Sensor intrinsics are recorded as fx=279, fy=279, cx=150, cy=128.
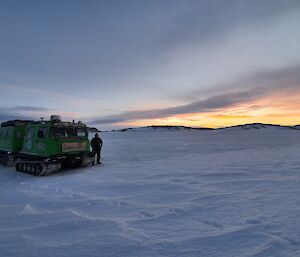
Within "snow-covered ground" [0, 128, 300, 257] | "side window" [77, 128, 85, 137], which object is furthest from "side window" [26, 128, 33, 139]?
"snow-covered ground" [0, 128, 300, 257]

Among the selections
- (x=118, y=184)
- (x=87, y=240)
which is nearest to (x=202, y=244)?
(x=87, y=240)

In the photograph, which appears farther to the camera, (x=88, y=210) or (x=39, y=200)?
(x=39, y=200)

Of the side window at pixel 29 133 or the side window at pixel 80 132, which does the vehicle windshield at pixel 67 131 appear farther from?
the side window at pixel 29 133

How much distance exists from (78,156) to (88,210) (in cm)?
743

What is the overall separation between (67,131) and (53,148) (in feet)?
3.89

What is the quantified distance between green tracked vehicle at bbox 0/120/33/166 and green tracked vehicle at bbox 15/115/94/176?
45.9 inches

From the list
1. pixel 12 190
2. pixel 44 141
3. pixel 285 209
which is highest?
pixel 44 141

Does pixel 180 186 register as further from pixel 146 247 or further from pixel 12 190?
pixel 12 190

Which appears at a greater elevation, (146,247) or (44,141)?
(44,141)

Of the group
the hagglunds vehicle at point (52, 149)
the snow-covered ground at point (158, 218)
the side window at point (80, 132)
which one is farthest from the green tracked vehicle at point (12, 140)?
the snow-covered ground at point (158, 218)

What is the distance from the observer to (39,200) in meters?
6.82

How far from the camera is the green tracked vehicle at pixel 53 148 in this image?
11859mm

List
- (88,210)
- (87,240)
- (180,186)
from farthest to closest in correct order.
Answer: (180,186) < (88,210) < (87,240)

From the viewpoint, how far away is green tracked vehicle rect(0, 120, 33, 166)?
14.9 metres
